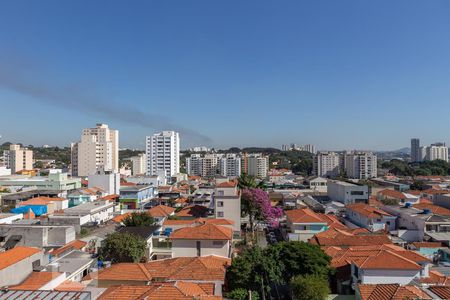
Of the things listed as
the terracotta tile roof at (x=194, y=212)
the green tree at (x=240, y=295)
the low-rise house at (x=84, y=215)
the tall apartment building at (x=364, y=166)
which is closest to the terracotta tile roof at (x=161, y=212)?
the terracotta tile roof at (x=194, y=212)

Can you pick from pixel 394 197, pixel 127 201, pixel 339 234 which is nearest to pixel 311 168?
pixel 394 197

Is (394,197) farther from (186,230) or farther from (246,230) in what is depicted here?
(186,230)

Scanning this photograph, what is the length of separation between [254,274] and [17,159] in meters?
70.6

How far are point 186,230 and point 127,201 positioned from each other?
20330 mm

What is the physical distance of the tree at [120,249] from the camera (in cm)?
1545

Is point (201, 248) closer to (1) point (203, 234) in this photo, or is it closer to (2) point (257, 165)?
(1) point (203, 234)

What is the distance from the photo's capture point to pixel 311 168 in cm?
9188

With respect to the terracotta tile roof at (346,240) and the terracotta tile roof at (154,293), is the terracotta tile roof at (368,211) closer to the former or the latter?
the terracotta tile roof at (346,240)

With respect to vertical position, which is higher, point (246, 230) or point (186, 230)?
point (186, 230)

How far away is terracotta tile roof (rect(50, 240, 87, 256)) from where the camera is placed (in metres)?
15.5

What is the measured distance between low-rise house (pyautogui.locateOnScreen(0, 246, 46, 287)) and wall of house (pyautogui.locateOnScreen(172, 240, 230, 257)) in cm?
590

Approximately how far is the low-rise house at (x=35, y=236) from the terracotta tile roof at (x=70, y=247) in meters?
0.46

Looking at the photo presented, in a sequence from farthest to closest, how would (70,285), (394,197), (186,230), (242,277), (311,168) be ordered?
1. (311,168)
2. (394,197)
3. (186,230)
4. (242,277)
5. (70,285)

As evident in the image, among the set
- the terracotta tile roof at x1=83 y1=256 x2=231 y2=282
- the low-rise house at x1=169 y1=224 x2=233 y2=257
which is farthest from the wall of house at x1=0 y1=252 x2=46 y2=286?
the low-rise house at x1=169 y1=224 x2=233 y2=257
